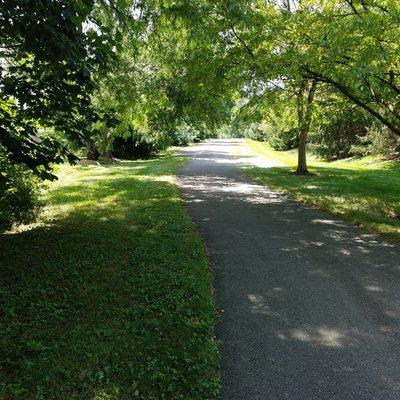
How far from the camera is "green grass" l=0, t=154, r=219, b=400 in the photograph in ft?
12.4

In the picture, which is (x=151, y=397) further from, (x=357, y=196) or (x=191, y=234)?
(x=357, y=196)

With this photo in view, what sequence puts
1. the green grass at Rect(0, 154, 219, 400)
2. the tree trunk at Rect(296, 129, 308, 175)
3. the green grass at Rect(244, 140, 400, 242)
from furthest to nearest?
the tree trunk at Rect(296, 129, 308, 175), the green grass at Rect(244, 140, 400, 242), the green grass at Rect(0, 154, 219, 400)

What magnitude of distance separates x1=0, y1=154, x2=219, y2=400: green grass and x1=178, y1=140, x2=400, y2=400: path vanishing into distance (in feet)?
1.16

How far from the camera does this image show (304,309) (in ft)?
17.8

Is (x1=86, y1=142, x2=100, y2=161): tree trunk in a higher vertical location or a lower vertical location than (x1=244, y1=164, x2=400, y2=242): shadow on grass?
higher

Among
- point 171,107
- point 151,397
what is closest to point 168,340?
point 151,397

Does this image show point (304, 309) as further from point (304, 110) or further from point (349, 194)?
point (304, 110)

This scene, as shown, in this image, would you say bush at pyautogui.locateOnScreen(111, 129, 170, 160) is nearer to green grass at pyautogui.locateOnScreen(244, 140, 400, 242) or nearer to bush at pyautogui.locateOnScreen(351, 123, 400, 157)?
green grass at pyautogui.locateOnScreen(244, 140, 400, 242)

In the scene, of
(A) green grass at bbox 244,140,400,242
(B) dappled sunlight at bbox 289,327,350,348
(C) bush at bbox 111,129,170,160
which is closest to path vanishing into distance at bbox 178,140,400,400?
(B) dappled sunlight at bbox 289,327,350,348

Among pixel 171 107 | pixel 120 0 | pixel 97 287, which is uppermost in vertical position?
pixel 120 0

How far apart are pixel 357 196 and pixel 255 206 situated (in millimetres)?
4276

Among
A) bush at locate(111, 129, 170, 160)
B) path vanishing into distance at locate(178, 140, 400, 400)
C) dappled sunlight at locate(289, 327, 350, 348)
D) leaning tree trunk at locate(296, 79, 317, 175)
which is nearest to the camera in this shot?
path vanishing into distance at locate(178, 140, 400, 400)

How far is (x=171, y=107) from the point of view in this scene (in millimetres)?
14344

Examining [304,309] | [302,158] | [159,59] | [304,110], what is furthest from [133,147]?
[304,309]
